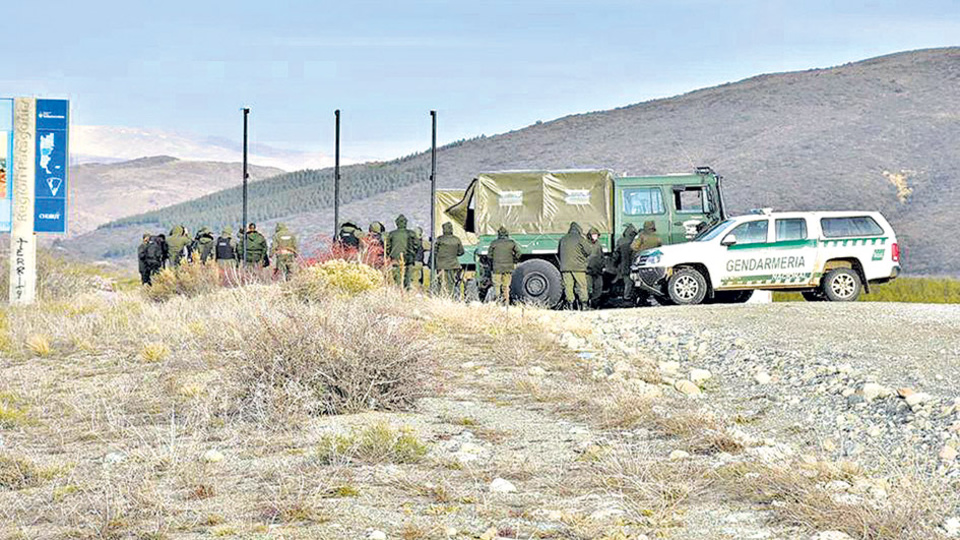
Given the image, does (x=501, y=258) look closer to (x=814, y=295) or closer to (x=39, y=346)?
(x=814, y=295)

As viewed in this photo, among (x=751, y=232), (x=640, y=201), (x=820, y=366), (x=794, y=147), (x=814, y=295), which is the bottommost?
(x=820, y=366)

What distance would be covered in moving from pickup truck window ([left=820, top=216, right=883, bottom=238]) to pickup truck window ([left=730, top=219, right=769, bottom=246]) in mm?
1019

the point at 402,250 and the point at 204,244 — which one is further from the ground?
the point at 204,244

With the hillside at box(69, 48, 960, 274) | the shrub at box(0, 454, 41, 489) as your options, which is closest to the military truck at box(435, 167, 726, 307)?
the shrub at box(0, 454, 41, 489)

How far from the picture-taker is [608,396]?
11.4m

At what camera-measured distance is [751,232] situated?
75.7ft

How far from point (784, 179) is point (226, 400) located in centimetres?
7115

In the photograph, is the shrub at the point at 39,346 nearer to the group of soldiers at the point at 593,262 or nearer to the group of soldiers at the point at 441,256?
the group of soldiers at the point at 441,256

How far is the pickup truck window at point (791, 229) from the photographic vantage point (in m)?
23.1

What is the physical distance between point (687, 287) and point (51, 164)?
38.9ft

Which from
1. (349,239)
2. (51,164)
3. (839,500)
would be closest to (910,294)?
(349,239)

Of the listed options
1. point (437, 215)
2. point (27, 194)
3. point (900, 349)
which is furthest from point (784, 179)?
point (900, 349)

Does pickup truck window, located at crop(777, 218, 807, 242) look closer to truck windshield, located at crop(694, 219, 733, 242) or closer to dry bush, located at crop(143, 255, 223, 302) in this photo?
truck windshield, located at crop(694, 219, 733, 242)

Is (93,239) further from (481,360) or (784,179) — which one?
(481,360)
